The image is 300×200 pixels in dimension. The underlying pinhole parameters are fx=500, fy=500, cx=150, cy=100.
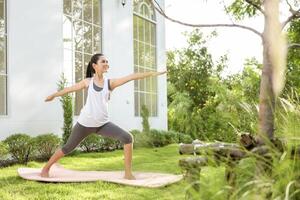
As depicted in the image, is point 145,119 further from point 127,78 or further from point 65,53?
point 127,78

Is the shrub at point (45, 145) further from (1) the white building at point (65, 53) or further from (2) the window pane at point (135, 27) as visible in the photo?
(2) the window pane at point (135, 27)

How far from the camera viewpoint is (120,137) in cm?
613

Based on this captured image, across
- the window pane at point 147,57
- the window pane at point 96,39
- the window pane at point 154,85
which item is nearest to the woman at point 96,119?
the window pane at point 96,39

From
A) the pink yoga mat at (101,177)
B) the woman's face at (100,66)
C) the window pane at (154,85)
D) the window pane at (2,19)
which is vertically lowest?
the pink yoga mat at (101,177)

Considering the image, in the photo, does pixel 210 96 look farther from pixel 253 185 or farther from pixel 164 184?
pixel 253 185

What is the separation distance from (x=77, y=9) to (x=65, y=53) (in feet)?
4.29

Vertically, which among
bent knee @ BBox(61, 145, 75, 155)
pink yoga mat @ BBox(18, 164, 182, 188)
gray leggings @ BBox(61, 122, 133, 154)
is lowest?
pink yoga mat @ BBox(18, 164, 182, 188)

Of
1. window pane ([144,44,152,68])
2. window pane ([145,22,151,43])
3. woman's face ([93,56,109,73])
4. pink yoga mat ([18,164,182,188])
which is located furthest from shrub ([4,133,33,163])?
window pane ([145,22,151,43])

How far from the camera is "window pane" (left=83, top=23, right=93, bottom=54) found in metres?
12.0

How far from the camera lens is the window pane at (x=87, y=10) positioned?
39.5ft

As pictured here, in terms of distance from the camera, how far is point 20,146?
8.48 m

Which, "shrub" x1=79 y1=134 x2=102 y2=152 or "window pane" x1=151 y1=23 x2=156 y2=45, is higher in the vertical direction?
"window pane" x1=151 y1=23 x2=156 y2=45

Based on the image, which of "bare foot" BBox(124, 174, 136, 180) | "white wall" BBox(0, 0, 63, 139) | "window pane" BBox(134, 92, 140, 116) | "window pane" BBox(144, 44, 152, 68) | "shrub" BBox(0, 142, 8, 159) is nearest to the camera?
"bare foot" BBox(124, 174, 136, 180)

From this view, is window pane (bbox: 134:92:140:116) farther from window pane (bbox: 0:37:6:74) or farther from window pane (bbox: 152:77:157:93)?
window pane (bbox: 0:37:6:74)
